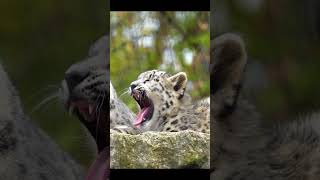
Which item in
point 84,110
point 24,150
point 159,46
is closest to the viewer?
point 24,150

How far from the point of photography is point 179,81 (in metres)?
4.09

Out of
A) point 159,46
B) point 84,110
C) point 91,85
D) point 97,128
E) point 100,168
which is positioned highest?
point 159,46

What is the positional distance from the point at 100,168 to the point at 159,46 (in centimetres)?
87

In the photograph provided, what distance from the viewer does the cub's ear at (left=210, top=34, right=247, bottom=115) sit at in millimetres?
4051

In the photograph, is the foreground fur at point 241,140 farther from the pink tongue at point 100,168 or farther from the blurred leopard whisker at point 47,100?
the blurred leopard whisker at point 47,100

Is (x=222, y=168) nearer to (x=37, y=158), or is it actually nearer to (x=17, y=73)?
(x=37, y=158)

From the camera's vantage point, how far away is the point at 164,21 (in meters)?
4.14

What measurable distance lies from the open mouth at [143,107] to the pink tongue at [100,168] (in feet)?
0.91

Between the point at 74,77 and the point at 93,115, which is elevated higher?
the point at 74,77

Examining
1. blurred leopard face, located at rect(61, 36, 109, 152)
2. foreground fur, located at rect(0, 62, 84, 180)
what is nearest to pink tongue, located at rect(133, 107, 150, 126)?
blurred leopard face, located at rect(61, 36, 109, 152)

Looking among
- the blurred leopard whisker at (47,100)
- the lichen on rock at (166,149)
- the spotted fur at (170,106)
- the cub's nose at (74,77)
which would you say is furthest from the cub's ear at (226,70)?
the blurred leopard whisker at (47,100)

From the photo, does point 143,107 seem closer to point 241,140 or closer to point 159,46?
point 159,46

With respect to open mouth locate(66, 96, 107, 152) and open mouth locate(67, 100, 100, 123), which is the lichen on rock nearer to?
open mouth locate(66, 96, 107, 152)

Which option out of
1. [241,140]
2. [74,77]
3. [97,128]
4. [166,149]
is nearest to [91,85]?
[74,77]
